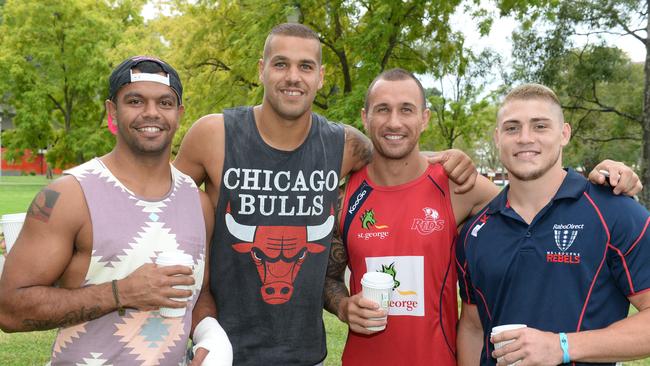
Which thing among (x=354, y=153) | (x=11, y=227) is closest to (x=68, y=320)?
(x=354, y=153)

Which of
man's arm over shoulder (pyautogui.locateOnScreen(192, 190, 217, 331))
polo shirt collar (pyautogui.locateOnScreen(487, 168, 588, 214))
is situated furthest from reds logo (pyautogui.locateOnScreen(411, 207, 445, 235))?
man's arm over shoulder (pyautogui.locateOnScreen(192, 190, 217, 331))

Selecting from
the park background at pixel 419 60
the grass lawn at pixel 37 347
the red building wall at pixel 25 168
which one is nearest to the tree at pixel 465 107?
the park background at pixel 419 60

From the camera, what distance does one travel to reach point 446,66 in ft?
64.8

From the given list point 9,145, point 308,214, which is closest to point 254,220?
point 308,214

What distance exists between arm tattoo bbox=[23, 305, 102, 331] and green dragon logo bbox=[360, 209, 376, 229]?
5.73 feet

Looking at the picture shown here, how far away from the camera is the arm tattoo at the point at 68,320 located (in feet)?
8.61

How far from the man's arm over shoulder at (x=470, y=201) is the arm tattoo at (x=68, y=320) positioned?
2.22 m

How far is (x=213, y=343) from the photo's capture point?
2.84 meters

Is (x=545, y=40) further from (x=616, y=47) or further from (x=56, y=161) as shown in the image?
(x=56, y=161)

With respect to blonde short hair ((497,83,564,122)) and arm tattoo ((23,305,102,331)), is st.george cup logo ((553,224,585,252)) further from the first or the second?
arm tattoo ((23,305,102,331))

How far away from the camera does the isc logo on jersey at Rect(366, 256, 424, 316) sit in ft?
11.7

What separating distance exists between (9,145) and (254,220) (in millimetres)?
43384

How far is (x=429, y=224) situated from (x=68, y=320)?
7.04 feet

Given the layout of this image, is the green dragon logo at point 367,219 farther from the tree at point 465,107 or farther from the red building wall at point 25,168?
the red building wall at point 25,168
